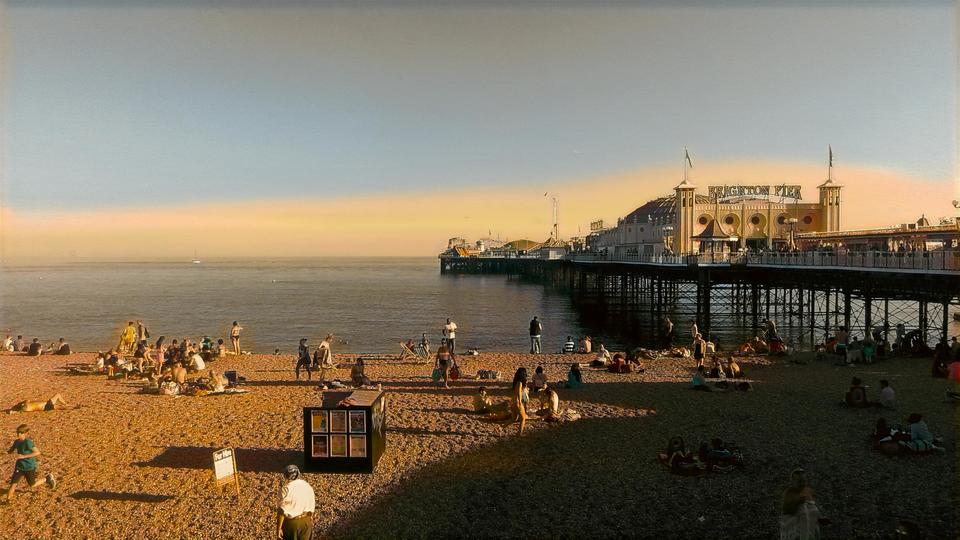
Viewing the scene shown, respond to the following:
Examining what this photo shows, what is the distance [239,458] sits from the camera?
9047mm

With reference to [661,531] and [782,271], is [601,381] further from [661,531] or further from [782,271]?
[782,271]

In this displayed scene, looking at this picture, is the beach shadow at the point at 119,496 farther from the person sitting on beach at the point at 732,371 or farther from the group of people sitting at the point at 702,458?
the person sitting on beach at the point at 732,371

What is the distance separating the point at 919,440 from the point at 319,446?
9.13 meters

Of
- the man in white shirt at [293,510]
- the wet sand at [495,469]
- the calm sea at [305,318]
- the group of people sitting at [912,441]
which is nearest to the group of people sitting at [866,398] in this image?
the wet sand at [495,469]

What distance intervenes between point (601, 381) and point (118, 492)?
1095 cm

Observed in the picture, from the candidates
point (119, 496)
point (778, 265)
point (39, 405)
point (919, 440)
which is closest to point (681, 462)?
point (919, 440)

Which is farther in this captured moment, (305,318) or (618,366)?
(305,318)

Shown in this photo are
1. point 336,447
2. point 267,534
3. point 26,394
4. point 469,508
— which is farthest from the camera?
point 26,394

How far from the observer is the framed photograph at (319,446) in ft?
27.3

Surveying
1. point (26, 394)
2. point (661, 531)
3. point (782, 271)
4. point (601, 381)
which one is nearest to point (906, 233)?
point (782, 271)

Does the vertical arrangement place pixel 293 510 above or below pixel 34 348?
above

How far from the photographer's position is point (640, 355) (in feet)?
64.5

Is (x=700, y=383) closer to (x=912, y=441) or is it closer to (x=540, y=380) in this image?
(x=540, y=380)

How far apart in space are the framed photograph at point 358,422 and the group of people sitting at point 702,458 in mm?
4514
